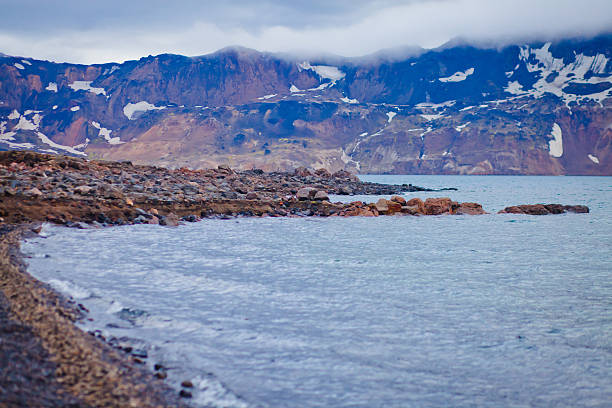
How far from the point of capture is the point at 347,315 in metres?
10.9

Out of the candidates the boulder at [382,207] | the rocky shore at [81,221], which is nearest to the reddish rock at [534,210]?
the rocky shore at [81,221]

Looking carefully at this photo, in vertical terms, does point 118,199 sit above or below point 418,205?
above

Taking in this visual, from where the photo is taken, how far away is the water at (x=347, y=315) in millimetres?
7281

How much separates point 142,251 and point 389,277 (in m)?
9.41

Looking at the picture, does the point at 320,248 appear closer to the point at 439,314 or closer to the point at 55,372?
the point at 439,314

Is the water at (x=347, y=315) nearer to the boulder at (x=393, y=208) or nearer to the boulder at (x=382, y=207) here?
the boulder at (x=382, y=207)

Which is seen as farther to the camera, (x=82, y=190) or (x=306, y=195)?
(x=306, y=195)

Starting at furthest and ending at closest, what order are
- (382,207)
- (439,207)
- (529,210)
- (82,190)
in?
(529,210)
(439,207)
(382,207)
(82,190)

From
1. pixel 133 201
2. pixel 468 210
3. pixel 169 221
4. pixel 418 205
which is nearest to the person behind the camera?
pixel 169 221

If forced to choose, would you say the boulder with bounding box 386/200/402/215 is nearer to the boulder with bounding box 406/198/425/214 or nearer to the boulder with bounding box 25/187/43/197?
the boulder with bounding box 406/198/425/214

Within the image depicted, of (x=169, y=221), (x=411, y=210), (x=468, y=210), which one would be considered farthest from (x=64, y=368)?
(x=468, y=210)

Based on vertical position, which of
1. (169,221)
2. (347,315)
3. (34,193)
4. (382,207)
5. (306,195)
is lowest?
(347,315)

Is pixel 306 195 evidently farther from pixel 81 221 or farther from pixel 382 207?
pixel 81 221

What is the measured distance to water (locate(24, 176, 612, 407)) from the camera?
7281 mm
